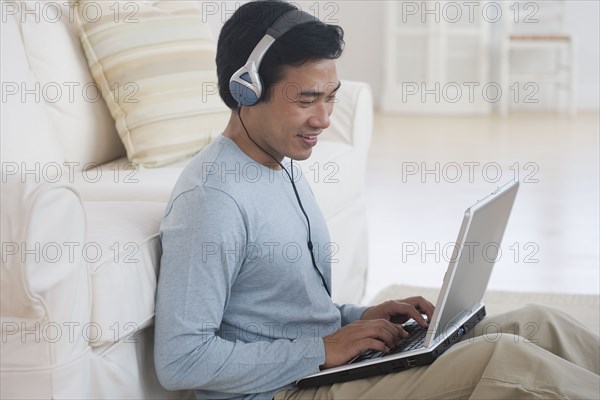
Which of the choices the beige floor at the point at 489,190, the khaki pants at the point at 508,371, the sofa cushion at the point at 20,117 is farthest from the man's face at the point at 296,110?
the beige floor at the point at 489,190

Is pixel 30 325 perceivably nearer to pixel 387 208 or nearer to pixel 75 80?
pixel 75 80

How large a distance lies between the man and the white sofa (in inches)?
3.7

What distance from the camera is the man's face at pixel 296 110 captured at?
4.99 ft

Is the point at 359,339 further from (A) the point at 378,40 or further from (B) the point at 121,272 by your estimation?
(A) the point at 378,40

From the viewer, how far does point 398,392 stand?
4.66 feet

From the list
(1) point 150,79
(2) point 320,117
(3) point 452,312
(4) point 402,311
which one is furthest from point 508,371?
(1) point 150,79

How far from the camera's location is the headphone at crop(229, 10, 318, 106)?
1.48m

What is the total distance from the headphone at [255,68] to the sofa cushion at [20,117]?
0.65 meters

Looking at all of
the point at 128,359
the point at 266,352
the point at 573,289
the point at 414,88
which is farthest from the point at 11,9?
the point at 414,88

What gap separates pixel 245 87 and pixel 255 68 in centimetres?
3

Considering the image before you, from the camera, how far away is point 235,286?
1.54 metres

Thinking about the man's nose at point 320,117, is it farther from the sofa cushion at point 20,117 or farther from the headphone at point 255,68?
the sofa cushion at point 20,117

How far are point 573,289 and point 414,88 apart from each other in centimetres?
394

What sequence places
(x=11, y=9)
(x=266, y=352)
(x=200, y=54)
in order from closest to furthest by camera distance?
(x=266, y=352), (x=11, y=9), (x=200, y=54)
